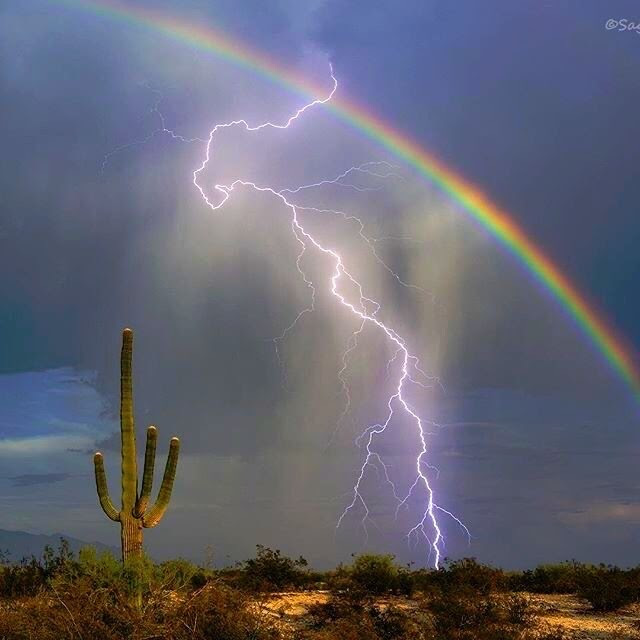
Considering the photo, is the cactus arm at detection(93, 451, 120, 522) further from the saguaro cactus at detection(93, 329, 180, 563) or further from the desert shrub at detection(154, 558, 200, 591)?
the desert shrub at detection(154, 558, 200, 591)

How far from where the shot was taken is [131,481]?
15719 millimetres

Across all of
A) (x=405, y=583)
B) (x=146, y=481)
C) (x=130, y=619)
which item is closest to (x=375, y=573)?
(x=405, y=583)

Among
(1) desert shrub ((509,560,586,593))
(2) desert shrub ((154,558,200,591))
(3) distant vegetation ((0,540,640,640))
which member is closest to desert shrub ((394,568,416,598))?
(3) distant vegetation ((0,540,640,640))

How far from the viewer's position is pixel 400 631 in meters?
13.5

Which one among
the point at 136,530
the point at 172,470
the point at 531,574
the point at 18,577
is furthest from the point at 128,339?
the point at 531,574

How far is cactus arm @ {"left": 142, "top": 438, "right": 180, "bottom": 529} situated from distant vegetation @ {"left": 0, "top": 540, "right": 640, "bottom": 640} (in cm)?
129

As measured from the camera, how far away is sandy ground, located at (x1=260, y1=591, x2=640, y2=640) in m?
14.8

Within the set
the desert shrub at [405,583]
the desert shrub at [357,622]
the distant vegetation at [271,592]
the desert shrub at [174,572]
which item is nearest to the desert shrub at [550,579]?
the distant vegetation at [271,592]

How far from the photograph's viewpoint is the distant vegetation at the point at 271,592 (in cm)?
1091

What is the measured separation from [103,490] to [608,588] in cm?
1264

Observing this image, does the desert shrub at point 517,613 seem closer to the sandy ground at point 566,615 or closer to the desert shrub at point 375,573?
the sandy ground at point 566,615

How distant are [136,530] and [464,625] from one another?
695cm

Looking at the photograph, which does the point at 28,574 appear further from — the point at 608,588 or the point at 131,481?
the point at 608,588

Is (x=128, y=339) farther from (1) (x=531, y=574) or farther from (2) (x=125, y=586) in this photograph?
(1) (x=531, y=574)
